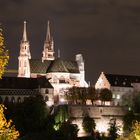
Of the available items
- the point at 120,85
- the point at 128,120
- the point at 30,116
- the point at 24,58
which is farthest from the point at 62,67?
the point at 30,116

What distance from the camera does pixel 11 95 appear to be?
258 feet

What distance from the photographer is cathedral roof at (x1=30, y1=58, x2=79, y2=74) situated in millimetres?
91062

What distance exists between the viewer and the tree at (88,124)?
6889 cm

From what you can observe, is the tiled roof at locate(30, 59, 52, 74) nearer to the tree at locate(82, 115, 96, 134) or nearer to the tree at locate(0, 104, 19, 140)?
the tree at locate(82, 115, 96, 134)

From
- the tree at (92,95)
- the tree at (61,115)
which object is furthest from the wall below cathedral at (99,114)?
the tree at (92,95)

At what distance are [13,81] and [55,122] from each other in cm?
1655

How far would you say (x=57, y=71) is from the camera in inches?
3561

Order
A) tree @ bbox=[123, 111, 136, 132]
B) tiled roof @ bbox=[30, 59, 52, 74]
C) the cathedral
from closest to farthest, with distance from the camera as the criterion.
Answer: tree @ bbox=[123, 111, 136, 132] → the cathedral → tiled roof @ bbox=[30, 59, 52, 74]

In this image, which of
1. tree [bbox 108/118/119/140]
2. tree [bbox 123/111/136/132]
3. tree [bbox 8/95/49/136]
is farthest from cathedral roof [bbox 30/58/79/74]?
tree [bbox 8/95/49/136]

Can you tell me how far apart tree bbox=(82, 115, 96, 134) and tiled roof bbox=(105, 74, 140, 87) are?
22.9 metres

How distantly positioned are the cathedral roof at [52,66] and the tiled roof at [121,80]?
21.1 ft

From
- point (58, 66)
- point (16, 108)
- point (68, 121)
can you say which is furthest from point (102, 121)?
point (58, 66)

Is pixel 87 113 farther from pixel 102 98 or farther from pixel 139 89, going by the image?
pixel 139 89

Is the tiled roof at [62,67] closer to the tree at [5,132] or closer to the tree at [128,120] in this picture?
the tree at [128,120]
